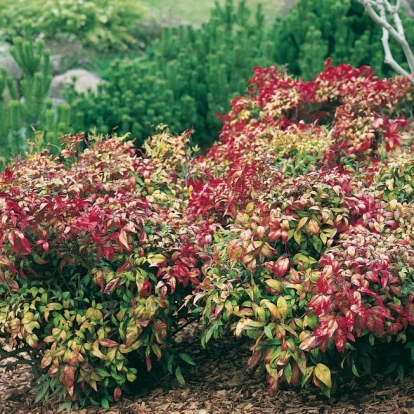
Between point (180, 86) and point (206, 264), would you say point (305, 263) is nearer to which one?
point (206, 264)

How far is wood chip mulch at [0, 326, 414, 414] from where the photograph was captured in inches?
144

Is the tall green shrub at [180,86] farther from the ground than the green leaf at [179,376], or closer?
farther from the ground

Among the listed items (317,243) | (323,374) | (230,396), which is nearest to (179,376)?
(230,396)

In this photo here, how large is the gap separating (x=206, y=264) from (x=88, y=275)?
1.98 ft

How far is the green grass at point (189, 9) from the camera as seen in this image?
15.9m

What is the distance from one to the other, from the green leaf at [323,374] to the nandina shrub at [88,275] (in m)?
0.73

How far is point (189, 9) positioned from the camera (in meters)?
17.1

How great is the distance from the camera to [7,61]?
464 inches

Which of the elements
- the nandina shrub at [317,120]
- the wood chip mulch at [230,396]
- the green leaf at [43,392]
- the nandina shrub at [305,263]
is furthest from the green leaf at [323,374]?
the green leaf at [43,392]

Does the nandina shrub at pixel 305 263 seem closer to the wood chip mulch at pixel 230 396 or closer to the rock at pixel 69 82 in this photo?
the wood chip mulch at pixel 230 396

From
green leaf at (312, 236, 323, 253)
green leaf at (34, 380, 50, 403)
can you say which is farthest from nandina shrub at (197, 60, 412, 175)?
green leaf at (34, 380, 50, 403)

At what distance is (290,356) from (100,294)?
1.06 meters

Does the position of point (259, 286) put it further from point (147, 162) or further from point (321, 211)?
point (147, 162)

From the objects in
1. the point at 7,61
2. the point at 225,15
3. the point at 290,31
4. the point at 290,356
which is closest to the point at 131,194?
the point at 290,356
